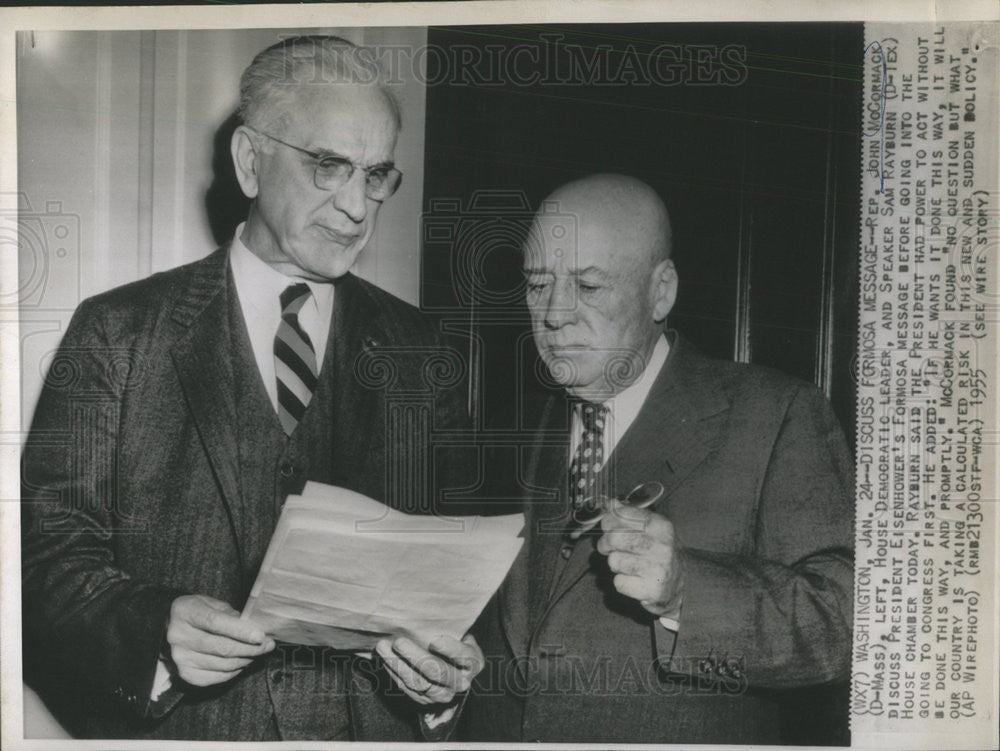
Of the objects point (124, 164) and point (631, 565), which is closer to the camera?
point (631, 565)

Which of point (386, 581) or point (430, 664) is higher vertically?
point (386, 581)

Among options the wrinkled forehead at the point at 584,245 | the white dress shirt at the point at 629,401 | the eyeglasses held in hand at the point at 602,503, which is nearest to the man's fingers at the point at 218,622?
the eyeglasses held in hand at the point at 602,503

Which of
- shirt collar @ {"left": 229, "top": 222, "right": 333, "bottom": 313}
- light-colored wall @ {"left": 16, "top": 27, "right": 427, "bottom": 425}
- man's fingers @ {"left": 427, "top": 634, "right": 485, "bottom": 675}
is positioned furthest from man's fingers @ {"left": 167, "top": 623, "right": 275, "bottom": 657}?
shirt collar @ {"left": 229, "top": 222, "right": 333, "bottom": 313}

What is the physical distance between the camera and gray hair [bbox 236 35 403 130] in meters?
2.28

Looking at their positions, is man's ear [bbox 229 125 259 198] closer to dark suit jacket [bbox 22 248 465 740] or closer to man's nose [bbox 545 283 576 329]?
dark suit jacket [bbox 22 248 465 740]

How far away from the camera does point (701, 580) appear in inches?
88.1

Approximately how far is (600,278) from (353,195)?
1.94ft

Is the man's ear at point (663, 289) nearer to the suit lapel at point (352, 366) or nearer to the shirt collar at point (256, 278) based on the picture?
the suit lapel at point (352, 366)

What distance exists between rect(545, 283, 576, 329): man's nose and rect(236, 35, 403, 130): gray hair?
0.53 meters

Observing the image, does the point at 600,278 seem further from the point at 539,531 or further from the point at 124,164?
the point at 124,164

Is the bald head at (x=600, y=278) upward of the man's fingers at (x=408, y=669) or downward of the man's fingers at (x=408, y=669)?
upward

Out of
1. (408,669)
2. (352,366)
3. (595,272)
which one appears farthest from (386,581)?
(595,272)

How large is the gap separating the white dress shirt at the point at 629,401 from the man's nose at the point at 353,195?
0.72 meters

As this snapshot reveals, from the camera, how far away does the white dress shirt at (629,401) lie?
7.48 ft
